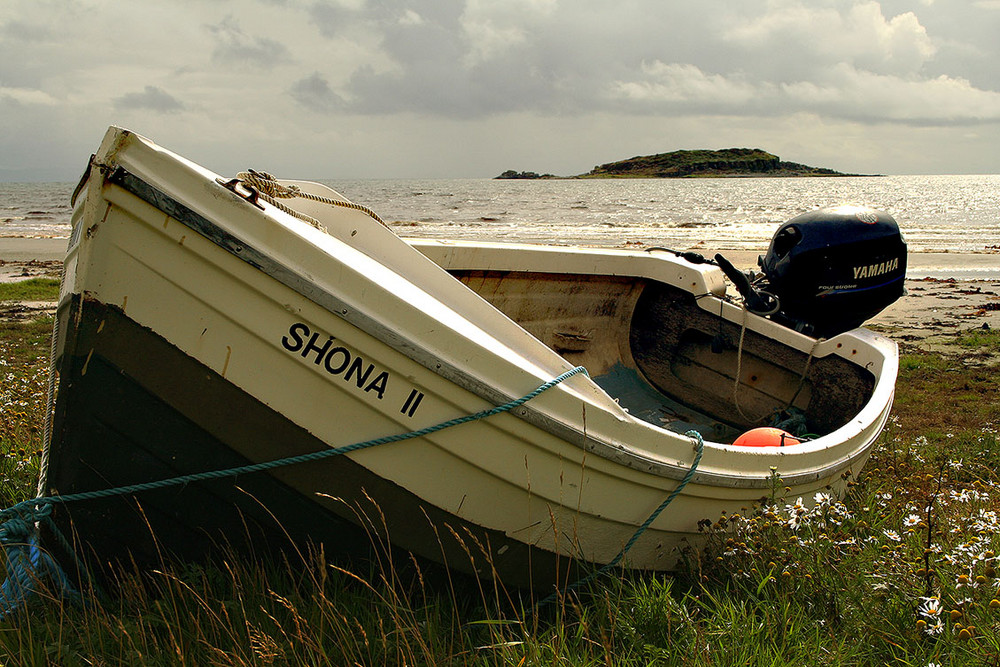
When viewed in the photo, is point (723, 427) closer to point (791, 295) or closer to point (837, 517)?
point (791, 295)

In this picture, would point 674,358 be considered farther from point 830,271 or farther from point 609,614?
point 609,614

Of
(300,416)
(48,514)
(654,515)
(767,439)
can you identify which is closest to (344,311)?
(300,416)

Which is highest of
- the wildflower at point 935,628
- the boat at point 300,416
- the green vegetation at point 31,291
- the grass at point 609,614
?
the boat at point 300,416

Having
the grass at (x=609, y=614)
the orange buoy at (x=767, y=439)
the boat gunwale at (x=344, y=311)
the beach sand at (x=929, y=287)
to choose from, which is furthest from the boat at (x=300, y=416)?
the beach sand at (x=929, y=287)

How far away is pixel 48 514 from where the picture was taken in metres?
2.19

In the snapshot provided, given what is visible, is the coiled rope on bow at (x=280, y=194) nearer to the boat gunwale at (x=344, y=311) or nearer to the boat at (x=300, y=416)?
the boat at (x=300, y=416)

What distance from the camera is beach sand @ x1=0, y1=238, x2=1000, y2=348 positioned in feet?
32.0

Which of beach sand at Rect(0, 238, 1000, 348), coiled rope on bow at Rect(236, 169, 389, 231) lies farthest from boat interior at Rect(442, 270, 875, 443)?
beach sand at Rect(0, 238, 1000, 348)

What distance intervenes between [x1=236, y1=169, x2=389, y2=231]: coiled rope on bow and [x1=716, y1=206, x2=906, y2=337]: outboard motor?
2.61 meters

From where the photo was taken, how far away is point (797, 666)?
2080 millimetres

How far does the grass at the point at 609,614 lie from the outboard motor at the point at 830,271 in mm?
1902

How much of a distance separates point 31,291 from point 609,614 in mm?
11390

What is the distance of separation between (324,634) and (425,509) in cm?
45

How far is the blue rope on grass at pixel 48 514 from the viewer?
2139mm
